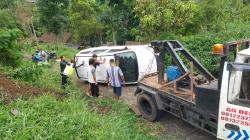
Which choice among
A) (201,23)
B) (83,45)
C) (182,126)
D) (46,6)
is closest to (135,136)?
(182,126)

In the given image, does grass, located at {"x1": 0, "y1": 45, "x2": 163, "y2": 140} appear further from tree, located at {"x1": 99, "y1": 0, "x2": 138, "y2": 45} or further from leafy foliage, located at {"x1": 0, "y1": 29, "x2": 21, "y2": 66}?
tree, located at {"x1": 99, "y1": 0, "x2": 138, "y2": 45}

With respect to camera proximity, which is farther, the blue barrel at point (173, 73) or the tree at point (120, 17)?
the tree at point (120, 17)

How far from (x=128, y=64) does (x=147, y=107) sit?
3.62m

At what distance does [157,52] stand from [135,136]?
9.09ft

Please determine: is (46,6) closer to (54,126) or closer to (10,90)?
(10,90)

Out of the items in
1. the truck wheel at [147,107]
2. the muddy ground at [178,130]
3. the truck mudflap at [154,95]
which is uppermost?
the truck mudflap at [154,95]

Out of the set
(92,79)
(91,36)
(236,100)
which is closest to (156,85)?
(92,79)

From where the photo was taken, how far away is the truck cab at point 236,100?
6.48 m

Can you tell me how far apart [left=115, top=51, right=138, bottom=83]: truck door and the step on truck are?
2668mm

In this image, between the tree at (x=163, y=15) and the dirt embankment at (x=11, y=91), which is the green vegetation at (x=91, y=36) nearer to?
the tree at (x=163, y=15)

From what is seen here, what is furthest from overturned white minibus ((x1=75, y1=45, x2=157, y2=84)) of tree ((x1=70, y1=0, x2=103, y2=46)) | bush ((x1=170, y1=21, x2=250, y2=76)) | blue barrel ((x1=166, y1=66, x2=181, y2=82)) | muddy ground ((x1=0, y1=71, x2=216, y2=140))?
tree ((x1=70, y1=0, x2=103, y2=46))

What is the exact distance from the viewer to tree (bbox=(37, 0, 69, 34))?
→ 3372 cm

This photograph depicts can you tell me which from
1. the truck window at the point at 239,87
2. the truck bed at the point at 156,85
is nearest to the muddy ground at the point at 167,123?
the truck bed at the point at 156,85

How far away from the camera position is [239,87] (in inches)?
259
